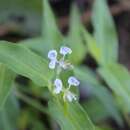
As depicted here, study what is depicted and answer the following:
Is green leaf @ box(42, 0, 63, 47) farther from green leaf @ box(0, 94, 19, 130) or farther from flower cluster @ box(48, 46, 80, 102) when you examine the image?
flower cluster @ box(48, 46, 80, 102)

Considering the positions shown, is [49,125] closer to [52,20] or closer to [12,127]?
[12,127]

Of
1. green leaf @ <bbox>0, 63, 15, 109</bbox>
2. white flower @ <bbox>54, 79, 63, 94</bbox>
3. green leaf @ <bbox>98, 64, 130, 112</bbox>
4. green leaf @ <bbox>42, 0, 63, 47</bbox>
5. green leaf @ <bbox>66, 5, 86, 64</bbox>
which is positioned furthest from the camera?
green leaf @ <bbox>66, 5, 86, 64</bbox>

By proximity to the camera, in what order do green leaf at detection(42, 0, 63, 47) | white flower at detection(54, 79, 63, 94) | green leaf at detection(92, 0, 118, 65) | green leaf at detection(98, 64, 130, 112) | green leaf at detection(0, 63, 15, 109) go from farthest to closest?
green leaf at detection(92, 0, 118, 65), green leaf at detection(42, 0, 63, 47), green leaf at detection(98, 64, 130, 112), green leaf at detection(0, 63, 15, 109), white flower at detection(54, 79, 63, 94)

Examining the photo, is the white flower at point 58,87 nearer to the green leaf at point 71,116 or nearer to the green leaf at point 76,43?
the green leaf at point 71,116

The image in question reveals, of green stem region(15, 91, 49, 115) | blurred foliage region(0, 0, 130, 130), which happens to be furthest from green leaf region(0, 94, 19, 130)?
green stem region(15, 91, 49, 115)

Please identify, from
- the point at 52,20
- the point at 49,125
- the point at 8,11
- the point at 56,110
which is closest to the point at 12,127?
the point at 49,125

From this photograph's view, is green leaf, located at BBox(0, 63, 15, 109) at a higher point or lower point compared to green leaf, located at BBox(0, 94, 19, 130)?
higher

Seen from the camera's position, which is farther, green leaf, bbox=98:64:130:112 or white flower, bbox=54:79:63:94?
green leaf, bbox=98:64:130:112
